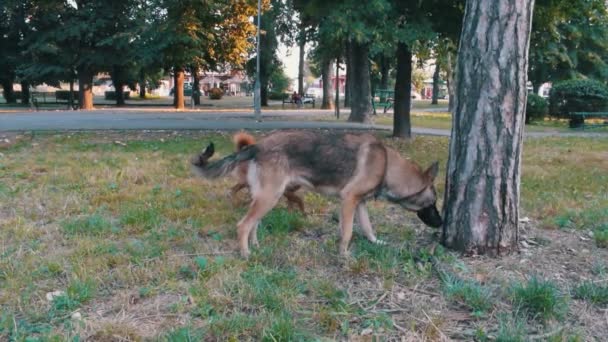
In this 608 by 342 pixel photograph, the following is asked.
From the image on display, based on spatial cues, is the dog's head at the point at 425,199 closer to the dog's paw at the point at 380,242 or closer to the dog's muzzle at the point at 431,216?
the dog's muzzle at the point at 431,216

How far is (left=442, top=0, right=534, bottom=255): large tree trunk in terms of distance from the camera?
4609 millimetres

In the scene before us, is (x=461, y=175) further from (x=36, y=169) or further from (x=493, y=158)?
(x=36, y=169)

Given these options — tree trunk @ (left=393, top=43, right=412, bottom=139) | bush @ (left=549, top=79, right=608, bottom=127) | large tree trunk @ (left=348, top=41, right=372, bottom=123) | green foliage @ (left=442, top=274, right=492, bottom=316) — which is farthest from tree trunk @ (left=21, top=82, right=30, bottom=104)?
green foliage @ (left=442, top=274, right=492, bottom=316)

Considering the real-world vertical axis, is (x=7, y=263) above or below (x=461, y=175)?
below

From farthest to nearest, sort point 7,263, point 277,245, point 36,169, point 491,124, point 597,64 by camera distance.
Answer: point 597,64
point 36,169
point 277,245
point 491,124
point 7,263

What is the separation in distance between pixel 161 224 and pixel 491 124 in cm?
350

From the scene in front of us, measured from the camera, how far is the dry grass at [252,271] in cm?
339

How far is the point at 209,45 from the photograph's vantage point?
111 feet

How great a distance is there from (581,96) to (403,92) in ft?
40.9

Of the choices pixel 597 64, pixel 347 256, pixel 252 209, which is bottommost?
pixel 347 256

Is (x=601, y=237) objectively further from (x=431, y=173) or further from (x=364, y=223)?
(x=364, y=223)

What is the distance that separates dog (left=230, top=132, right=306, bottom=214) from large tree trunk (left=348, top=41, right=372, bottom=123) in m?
14.3

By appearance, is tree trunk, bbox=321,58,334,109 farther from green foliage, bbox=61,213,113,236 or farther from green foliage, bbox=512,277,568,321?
green foliage, bbox=512,277,568,321

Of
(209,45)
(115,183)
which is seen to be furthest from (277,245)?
(209,45)
